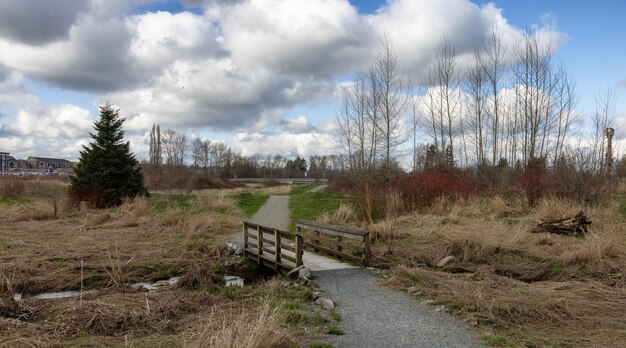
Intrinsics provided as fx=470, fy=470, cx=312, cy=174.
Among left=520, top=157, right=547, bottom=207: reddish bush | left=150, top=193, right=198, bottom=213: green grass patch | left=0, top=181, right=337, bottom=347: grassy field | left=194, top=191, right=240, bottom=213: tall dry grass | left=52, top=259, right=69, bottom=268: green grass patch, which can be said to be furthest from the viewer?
left=150, top=193, right=198, bottom=213: green grass patch

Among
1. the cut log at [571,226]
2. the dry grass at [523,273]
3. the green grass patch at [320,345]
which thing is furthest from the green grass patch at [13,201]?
the green grass patch at [320,345]

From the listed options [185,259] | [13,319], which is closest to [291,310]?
[13,319]

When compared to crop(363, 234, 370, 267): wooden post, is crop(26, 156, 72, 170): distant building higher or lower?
higher

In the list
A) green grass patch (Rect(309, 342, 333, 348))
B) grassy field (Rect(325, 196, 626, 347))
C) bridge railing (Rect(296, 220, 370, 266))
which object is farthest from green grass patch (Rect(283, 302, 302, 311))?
bridge railing (Rect(296, 220, 370, 266))

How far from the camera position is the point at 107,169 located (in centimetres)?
2564

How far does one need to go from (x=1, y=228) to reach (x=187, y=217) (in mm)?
6632

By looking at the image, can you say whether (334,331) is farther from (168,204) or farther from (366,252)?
(168,204)

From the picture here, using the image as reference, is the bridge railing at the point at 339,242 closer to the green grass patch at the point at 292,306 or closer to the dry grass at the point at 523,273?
the dry grass at the point at 523,273

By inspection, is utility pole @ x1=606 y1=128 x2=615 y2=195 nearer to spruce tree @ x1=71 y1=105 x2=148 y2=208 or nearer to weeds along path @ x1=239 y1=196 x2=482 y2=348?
weeds along path @ x1=239 y1=196 x2=482 y2=348

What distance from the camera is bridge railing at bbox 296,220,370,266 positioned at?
10289 millimetres

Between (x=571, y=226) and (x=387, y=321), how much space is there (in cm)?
881

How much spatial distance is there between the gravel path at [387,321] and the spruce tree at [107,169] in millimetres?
19670

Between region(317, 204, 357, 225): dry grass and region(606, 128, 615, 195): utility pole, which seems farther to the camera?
region(606, 128, 615, 195): utility pole

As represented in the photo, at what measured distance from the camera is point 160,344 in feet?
18.6
